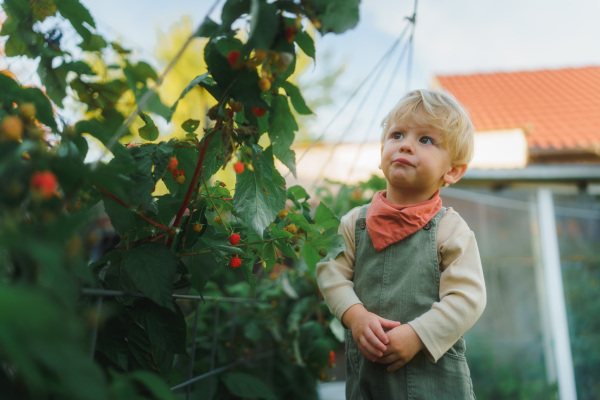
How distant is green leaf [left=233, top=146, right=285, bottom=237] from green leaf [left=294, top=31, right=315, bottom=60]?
19 cm

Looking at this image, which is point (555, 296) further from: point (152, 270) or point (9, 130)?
point (9, 130)

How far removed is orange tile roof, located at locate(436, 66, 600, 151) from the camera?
4711mm

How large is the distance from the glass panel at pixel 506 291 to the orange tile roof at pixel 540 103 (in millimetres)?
808

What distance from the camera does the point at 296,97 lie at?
862 millimetres

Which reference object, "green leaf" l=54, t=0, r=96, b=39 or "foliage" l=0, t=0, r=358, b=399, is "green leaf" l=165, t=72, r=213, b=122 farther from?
"green leaf" l=54, t=0, r=96, b=39

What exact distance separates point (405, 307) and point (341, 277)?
183 mm

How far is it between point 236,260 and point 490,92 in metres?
6.46

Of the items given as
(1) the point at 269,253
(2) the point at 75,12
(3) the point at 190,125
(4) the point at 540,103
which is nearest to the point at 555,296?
(4) the point at 540,103

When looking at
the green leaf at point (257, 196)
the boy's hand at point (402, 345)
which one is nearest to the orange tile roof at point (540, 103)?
the boy's hand at point (402, 345)

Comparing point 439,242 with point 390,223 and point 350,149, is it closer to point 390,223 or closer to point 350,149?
point 390,223

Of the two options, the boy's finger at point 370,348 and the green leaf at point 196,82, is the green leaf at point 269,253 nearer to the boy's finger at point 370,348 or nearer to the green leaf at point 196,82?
the boy's finger at point 370,348

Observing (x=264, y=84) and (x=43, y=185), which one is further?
(x=264, y=84)

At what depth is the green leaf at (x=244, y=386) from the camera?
1.37 m

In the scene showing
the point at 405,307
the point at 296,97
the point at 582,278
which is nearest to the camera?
the point at 296,97
